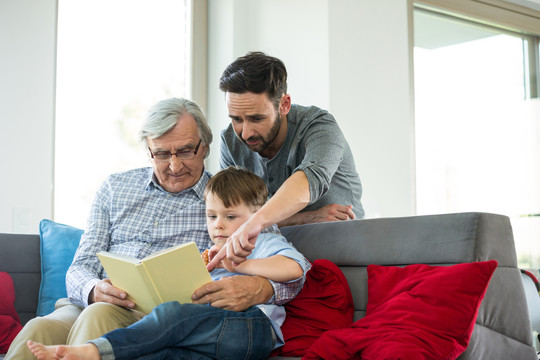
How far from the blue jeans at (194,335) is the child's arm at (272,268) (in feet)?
0.36

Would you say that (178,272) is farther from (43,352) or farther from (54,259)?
(54,259)

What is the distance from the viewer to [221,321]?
66.7 inches

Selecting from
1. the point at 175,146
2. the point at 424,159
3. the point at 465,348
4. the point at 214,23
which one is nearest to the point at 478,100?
the point at 424,159

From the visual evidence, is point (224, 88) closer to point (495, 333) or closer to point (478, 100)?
point (495, 333)

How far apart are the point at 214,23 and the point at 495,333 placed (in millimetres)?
3091

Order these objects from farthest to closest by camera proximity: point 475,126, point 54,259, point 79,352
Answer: point 475,126
point 54,259
point 79,352

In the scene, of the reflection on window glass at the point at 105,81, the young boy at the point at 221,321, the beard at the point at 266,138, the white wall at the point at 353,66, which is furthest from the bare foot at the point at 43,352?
the white wall at the point at 353,66

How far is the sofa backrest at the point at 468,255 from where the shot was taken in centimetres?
167

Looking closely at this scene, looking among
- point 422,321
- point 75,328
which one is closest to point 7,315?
point 75,328

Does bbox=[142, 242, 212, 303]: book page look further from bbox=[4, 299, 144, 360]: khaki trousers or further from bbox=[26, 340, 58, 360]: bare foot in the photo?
bbox=[26, 340, 58, 360]: bare foot

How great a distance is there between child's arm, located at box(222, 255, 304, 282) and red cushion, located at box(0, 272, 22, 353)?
90cm

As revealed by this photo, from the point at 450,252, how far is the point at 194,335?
2.41 ft

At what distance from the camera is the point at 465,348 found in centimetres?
157

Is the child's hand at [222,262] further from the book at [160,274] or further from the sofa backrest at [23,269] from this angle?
the sofa backrest at [23,269]
